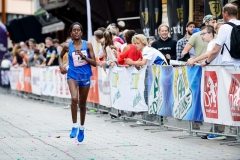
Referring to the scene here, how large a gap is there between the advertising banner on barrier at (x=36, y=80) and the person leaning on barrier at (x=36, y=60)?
21 cm

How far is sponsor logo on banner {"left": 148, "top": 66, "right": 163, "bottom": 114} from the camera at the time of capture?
13.4 metres

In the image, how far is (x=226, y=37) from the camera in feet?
35.9

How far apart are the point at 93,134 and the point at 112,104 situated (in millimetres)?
3437

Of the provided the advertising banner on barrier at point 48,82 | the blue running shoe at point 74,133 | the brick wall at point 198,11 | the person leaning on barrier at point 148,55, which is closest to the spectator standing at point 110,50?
the person leaning on barrier at point 148,55

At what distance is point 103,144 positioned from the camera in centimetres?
1124

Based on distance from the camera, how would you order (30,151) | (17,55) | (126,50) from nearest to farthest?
(30,151)
(126,50)
(17,55)

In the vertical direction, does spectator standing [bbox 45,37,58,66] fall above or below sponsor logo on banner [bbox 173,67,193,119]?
above

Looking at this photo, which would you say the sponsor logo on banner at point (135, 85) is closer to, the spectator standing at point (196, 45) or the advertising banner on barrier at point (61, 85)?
the spectator standing at point (196, 45)

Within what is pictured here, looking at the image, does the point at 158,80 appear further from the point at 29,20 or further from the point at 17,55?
the point at 29,20

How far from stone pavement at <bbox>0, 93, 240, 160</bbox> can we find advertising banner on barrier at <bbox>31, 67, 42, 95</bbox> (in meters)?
8.40

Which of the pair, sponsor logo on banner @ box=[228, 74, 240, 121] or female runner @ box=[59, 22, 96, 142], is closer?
sponsor logo on banner @ box=[228, 74, 240, 121]

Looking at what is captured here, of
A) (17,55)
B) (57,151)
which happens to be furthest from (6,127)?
(17,55)

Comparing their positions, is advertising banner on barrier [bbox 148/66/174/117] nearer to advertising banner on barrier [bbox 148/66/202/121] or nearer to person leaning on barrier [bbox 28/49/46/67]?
advertising banner on barrier [bbox 148/66/202/121]

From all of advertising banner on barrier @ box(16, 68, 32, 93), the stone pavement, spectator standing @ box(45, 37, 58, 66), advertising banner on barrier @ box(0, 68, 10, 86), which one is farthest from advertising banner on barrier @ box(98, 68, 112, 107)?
advertising banner on barrier @ box(0, 68, 10, 86)
